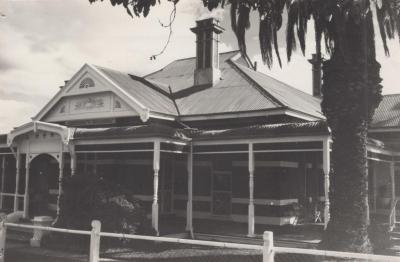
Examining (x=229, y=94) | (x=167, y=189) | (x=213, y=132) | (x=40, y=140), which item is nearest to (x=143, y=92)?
(x=229, y=94)

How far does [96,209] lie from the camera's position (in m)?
12.8

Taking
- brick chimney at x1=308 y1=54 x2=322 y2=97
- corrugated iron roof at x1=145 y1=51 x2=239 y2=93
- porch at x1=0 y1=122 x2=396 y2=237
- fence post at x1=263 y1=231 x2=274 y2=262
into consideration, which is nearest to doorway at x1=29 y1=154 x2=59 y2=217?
porch at x1=0 y1=122 x2=396 y2=237

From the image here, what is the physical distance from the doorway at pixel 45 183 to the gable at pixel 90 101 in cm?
224

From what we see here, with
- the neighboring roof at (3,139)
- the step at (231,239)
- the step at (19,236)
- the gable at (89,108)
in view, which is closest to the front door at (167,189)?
the gable at (89,108)

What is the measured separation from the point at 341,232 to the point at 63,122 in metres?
13.3

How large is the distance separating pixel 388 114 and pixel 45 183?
55.3 feet

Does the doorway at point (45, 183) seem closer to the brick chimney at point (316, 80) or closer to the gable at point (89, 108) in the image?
the gable at point (89, 108)

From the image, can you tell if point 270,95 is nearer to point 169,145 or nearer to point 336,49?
point 169,145

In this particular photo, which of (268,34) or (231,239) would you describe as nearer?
(268,34)

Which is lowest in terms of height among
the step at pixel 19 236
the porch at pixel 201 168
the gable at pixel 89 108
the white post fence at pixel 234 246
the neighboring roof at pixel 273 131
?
the step at pixel 19 236

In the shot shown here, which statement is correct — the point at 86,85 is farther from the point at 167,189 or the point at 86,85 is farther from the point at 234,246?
the point at 234,246

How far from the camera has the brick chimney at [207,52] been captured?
67.4 ft

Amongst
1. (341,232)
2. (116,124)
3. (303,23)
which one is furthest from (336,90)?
(116,124)

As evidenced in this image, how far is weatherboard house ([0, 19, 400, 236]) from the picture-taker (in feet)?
50.3
